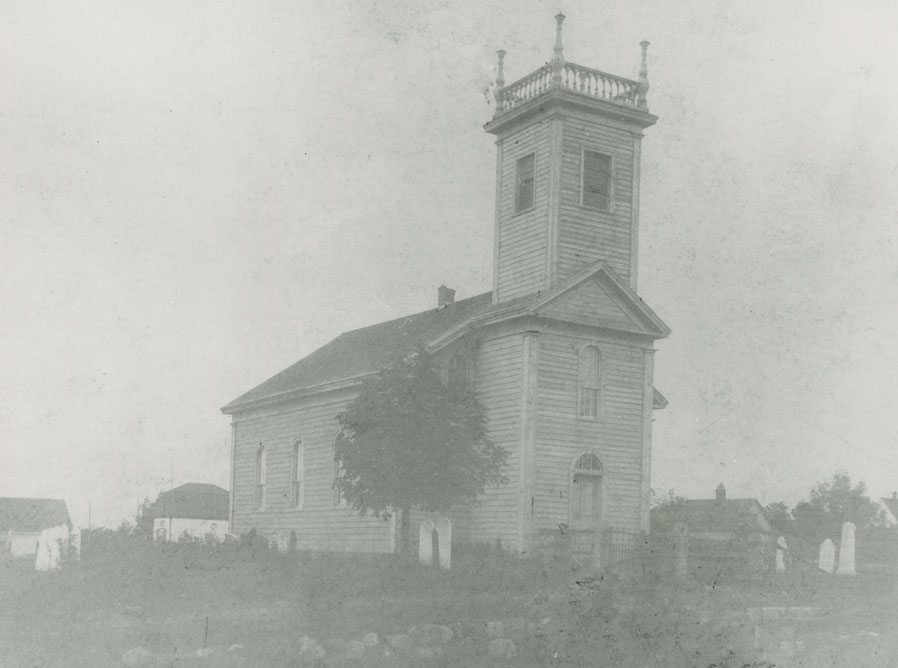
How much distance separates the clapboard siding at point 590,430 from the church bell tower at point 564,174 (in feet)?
6.33

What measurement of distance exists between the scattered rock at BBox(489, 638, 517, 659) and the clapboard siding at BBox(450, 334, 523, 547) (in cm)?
1008

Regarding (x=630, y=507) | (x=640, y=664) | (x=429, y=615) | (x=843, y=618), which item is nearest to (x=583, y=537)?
(x=630, y=507)

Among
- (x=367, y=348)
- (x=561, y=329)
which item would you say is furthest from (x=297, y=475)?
(x=561, y=329)

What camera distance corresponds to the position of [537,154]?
1152 inches

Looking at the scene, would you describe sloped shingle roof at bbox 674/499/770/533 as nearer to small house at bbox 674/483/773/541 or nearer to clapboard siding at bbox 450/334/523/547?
small house at bbox 674/483/773/541

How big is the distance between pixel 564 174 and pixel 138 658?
57.9ft

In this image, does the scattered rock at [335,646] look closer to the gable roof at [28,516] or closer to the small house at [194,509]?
the small house at [194,509]

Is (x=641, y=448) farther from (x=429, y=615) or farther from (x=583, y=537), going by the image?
(x=429, y=615)

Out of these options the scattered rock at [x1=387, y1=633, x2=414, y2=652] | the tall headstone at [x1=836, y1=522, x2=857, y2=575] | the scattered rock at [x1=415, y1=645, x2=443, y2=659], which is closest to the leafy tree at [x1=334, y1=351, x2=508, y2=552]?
the tall headstone at [x1=836, y1=522, x2=857, y2=575]

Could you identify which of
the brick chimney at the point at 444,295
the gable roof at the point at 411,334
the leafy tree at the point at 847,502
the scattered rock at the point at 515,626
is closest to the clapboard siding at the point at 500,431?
the gable roof at the point at 411,334

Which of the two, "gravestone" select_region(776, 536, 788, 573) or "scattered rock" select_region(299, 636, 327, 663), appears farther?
"gravestone" select_region(776, 536, 788, 573)

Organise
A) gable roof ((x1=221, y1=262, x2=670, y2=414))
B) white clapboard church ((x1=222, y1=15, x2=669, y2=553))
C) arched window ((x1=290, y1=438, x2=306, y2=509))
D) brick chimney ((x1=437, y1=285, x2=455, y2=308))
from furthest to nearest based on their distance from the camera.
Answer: brick chimney ((x1=437, y1=285, x2=455, y2=308))
arched window ((x1=290, y1=438, x2=306, y2=509))
gable roof ((x1=221, y1=262, x2=670, y2=414))
white clapboard church ((x1=222, y1=15, x2=669, y2=553))

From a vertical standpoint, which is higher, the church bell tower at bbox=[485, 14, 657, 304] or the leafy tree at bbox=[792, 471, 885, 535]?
the church bell tower at bbox=[485, 14, 657, 304]

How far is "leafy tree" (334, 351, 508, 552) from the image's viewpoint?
25359mm
